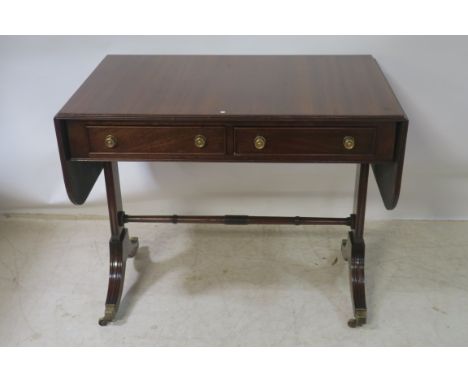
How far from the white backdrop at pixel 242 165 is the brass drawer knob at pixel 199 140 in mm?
783

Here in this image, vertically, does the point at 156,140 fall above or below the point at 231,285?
above

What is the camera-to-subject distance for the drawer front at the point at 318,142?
192 cm

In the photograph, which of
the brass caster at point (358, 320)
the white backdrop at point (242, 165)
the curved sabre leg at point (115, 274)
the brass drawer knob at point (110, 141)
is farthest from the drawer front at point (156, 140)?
the brass caster at point (358, 320)

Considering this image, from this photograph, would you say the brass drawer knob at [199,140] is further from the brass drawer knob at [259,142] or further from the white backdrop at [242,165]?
the white backdrop at [242,165]

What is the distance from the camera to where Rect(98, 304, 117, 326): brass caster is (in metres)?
2.38

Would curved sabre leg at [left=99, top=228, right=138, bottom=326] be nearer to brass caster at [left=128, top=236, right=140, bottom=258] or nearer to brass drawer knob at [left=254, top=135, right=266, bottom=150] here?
brass caster at [left=128, top=236, right=140, bottom=258]

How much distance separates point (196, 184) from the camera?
2939mm

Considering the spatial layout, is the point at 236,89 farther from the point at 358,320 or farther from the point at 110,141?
the point at 358,320

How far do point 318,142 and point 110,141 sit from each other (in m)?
0.69

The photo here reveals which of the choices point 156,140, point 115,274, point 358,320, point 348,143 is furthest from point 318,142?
point 115,274

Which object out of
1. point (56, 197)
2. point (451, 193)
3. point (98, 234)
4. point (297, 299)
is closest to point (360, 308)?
point (297, 299)

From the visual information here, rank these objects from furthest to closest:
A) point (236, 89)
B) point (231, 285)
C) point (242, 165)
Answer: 1. point (242, 165)
2. point (231, 285)
3. point (236, 89)

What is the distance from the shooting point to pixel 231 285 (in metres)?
→ 2.59

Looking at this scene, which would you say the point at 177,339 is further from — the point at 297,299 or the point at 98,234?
the point at 98,234
